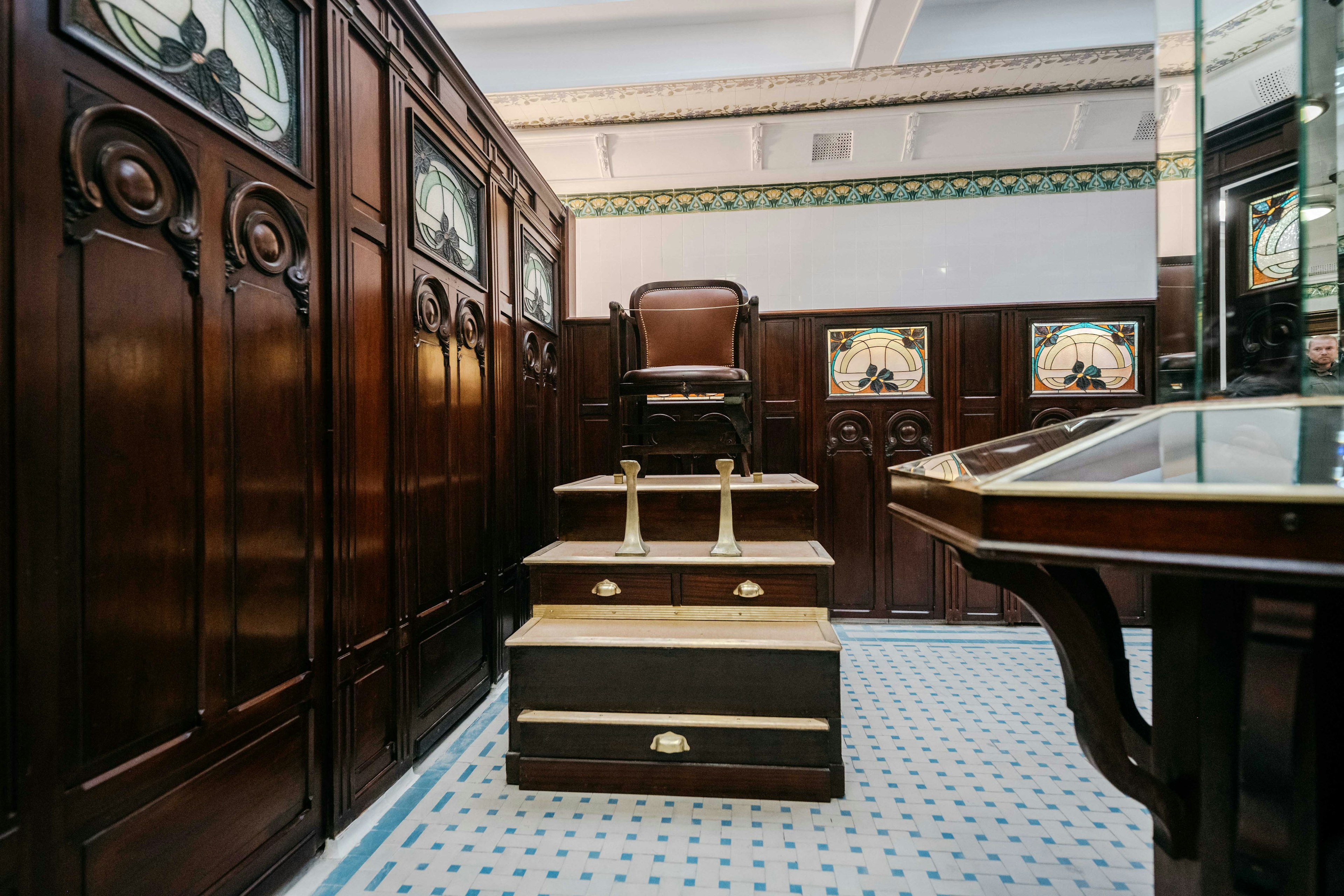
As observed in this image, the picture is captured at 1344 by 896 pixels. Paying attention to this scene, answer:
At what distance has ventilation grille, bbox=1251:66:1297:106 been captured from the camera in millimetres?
1102

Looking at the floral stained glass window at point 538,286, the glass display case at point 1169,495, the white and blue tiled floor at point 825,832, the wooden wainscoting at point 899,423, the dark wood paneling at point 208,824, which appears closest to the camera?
the glass display case at point 1169,495

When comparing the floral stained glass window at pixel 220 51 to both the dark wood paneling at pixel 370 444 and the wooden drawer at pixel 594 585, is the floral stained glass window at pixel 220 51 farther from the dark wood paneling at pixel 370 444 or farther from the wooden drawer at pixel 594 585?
the wooden drawer at pixel 594 585

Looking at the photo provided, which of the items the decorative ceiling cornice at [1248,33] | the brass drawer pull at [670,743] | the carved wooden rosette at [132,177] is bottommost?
the brass drawer pull at [670,743]

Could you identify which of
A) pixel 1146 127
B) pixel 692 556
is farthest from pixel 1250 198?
pixel 1146 127

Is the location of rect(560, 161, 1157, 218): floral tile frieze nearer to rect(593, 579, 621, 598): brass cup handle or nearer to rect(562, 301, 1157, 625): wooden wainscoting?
rect(562, 301, 1157, 625): wooden wainscoting

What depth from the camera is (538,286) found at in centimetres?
380

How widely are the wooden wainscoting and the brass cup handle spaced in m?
1.74

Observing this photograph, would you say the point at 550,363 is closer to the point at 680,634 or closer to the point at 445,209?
the point at 445,209

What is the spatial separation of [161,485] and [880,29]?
3611 millimetres

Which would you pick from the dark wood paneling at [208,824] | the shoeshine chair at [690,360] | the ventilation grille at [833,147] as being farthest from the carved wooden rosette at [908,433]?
the dark wood paneling at [208,824]

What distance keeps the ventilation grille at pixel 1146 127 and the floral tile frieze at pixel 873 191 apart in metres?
0.29

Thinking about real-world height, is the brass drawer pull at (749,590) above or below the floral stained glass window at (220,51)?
below

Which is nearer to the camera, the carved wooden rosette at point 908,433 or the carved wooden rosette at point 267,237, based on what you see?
the carved wooden rosette at point 267,237

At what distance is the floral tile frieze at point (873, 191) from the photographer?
4445 millimetres
